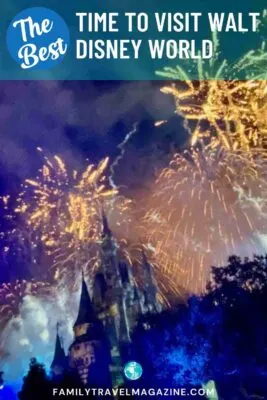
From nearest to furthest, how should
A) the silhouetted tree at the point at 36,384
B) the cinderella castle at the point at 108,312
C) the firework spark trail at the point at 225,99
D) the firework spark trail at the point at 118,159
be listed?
1. the silhouetted tree at the point at 36,384
2. the firework spark trail at the point at 225,99
3. the cinderella castle at the point at 108,312
4. the firework spark trail at the point at 118,159

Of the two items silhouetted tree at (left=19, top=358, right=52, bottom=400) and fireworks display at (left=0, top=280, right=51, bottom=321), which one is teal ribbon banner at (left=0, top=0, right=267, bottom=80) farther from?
silhouetted tree at (left=19, top=358, right=52, bottom=400)

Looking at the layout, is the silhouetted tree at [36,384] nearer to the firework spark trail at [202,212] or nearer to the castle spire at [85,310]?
the castle spire at [85,310]

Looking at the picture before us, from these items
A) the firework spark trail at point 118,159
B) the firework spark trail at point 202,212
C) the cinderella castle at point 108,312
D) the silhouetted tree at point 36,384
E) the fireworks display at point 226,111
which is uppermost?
the fireworks display at point 226,111

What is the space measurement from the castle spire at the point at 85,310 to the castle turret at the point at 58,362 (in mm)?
317

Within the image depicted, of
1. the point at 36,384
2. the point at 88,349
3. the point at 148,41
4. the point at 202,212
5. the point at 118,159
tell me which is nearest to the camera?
the point at 36,384

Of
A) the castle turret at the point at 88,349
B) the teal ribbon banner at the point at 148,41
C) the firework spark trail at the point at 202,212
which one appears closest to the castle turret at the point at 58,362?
the castle turret at the point at 88,349

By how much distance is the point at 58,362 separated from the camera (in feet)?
24.0

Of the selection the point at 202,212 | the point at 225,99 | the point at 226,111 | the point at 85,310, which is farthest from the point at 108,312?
the point at 225,99

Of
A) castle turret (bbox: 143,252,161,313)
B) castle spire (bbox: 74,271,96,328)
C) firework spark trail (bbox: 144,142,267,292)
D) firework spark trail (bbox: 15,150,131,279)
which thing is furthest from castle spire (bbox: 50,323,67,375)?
firework spark trail (bbox: 144,142,267,292)

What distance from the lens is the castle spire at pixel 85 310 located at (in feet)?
24.7

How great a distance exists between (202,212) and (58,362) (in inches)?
94.1

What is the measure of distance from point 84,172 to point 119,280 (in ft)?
4.52

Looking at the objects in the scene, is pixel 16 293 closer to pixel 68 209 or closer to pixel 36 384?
pixel 36 384

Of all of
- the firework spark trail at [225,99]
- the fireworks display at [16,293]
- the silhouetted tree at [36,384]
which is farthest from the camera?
the firework spark trail at [225,99]
